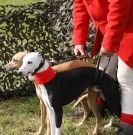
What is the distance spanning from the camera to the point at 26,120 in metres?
5.67

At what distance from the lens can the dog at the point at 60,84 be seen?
441cm

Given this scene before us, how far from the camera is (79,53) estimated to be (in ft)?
16.0

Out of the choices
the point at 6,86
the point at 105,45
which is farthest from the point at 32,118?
the point at 105,45

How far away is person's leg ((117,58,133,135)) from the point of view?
4.45 m

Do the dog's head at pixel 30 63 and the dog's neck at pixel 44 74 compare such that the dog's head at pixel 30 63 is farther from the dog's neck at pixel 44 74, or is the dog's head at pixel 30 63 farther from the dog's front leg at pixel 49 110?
the dog's front leg at pixel 49 110

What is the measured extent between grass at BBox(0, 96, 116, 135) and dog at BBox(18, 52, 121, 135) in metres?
0.58

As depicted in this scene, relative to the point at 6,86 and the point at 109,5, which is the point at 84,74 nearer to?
the point at 109,5

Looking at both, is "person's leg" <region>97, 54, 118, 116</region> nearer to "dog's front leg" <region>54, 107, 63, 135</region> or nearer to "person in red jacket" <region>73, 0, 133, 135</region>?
"person in red jacket" <region>73, 0, 133, 135</region>

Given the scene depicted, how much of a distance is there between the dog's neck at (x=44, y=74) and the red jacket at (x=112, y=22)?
0.49m

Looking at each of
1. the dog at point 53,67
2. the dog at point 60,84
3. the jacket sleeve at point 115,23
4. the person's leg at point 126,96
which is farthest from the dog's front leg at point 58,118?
the jacket sleeve at point 115,23

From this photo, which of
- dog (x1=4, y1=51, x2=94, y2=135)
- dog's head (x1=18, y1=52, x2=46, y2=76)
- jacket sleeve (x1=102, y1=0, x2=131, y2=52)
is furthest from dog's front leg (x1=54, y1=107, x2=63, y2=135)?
jacket sleeve (x1=102, y1=0, x2=131, y2=52)

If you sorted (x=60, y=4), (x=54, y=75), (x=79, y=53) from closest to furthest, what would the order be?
(x=54, y=75) < (x=79, y=53) < (x=60, y=4)

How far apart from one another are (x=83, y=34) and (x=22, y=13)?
4.76 feet

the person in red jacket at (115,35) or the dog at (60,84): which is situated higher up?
the person in red jacket at (115,35)
